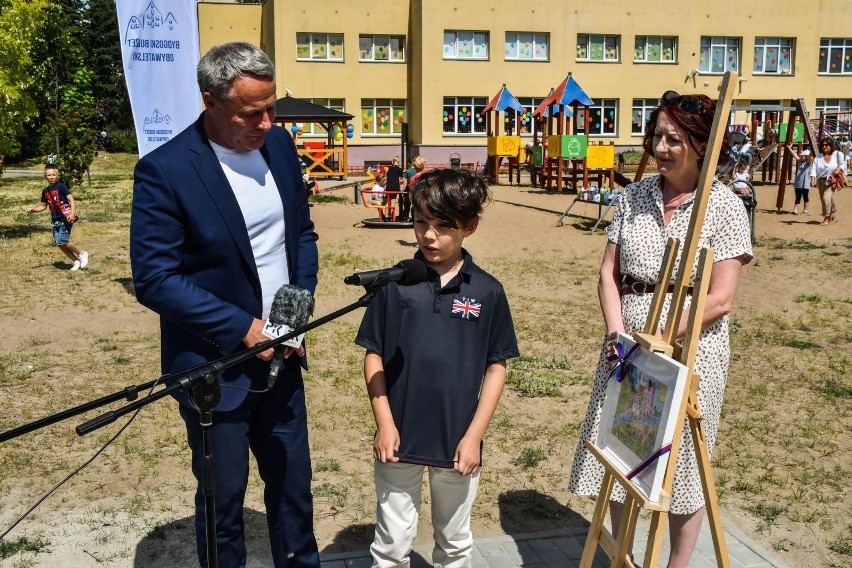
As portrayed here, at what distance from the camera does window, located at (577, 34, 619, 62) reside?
40375mm

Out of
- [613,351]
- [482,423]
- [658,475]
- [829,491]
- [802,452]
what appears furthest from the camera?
[802,452]

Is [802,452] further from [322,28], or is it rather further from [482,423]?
[322,28]

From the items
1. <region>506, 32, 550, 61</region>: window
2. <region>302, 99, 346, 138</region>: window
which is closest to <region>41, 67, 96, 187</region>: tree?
<region>302, 99, 346, 138</region>: window

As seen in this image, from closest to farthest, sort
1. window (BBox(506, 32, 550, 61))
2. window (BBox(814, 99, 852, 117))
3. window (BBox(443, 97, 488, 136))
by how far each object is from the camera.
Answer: window (BBox(443, 97, 488, 136)), window (BBox(506, 32, 550, 61)), window (BBox(814, 99, 852, 117))

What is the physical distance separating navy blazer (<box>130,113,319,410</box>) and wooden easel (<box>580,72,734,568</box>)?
1344mm

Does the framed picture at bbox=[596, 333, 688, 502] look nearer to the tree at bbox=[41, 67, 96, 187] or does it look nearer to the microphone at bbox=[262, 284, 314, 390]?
the microphone at bbox=[262, 284, 314, 390]

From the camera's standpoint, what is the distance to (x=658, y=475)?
271 cm

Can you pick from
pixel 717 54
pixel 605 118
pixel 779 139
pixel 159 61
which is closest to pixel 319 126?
pixel 605 118

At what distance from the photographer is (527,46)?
39.8m

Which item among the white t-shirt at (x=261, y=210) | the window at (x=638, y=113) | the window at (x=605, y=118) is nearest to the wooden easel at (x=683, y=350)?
the white t-shirt at (x=261, y=210)

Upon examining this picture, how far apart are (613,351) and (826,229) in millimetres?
15742

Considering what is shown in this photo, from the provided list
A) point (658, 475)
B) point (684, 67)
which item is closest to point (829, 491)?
point (658, 475)

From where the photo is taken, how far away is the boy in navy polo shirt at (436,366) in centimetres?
306

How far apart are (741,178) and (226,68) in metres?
14.5
